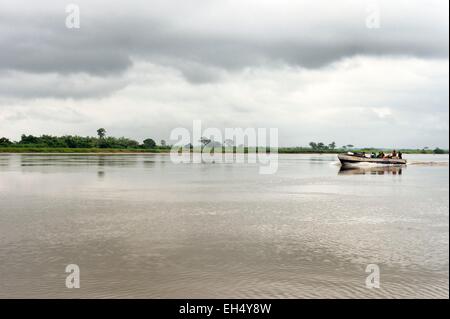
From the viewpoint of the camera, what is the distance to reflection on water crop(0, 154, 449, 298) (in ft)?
27.2

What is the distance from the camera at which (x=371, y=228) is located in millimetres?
14352

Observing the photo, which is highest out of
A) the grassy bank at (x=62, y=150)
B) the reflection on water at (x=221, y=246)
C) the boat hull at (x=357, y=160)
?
the grassy bank at (x=62, y=150)

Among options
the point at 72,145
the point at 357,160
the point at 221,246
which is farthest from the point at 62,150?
the point at 221,246

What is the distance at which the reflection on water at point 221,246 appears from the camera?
27.2ft

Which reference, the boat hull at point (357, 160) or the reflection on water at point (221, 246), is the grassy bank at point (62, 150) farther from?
the reflection on water at point (221, 246)

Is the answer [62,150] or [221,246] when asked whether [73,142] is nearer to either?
[62,150]

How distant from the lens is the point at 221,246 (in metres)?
11.6

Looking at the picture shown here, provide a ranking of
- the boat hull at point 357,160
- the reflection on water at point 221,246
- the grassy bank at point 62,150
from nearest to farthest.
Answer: the reflection on water at point 221,246 → the boat hull at point 357,160 → the grassy bank at point 62,150

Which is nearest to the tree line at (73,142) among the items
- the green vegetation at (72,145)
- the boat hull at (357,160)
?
the green vegetation at (72,145)

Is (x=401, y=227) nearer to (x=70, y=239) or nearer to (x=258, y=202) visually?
(x=258, y=202)

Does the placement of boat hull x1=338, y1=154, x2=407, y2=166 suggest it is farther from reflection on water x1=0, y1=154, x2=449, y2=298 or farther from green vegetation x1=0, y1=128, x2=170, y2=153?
green vegetation x1=0, y1=128, x2=170, y2=153

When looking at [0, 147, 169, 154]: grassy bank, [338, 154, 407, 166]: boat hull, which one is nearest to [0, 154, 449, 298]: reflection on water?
[338, 154, 407, 166]: boat hull

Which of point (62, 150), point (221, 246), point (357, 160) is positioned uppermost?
point (62, 150)
